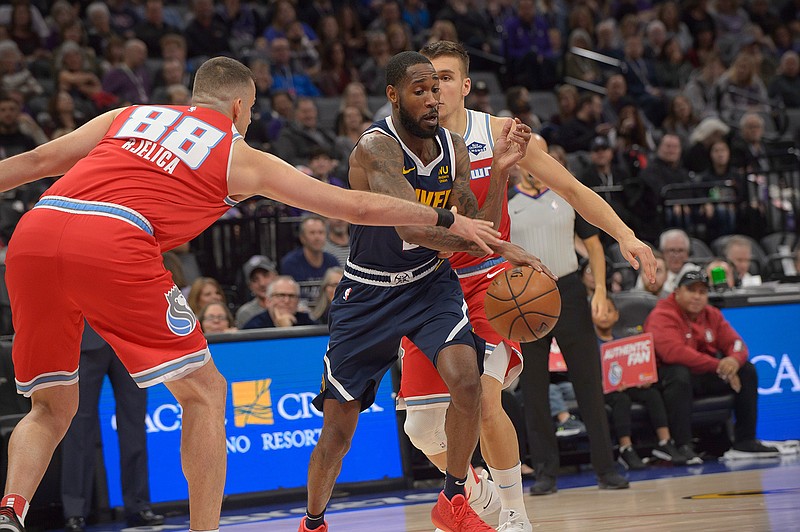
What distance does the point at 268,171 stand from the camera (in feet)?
15.2

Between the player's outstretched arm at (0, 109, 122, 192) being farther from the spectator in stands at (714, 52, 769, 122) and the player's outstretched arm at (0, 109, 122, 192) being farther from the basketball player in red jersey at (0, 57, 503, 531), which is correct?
the spectator in stands at (714, 52, 769, 122)

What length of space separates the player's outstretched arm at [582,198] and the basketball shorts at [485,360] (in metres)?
0.52

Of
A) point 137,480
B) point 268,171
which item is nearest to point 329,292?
point 137,480

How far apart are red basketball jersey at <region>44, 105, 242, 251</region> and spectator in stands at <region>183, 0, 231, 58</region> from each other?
1020 centimetres

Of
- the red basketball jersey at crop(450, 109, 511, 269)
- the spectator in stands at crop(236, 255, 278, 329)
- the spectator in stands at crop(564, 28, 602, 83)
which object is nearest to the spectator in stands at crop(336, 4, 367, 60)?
the spectator in stands at crop(564, 28, 602, 83)

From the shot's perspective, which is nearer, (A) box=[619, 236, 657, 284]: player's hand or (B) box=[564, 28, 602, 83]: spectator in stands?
(A) box=[619, 236, 657, 284]: player's hand

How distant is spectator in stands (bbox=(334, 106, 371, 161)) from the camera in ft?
42.0

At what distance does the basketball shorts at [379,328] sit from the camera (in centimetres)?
538

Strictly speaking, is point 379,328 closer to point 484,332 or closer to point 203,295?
point 484,332

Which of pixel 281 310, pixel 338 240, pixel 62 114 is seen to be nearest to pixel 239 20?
pixel 62 114

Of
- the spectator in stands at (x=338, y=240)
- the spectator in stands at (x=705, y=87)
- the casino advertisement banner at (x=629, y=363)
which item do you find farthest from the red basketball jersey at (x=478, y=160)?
the spectator in stands at (x=705, y=87)

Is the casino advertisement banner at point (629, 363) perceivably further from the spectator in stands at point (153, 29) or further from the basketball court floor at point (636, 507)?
the spectator in stands at point (153, 29)

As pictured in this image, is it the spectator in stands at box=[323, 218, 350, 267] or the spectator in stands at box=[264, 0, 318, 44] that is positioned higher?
the spectator in stands at box=[264, 0, 318, 44]

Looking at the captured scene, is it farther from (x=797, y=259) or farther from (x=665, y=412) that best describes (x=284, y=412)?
(x=797, y=259)
